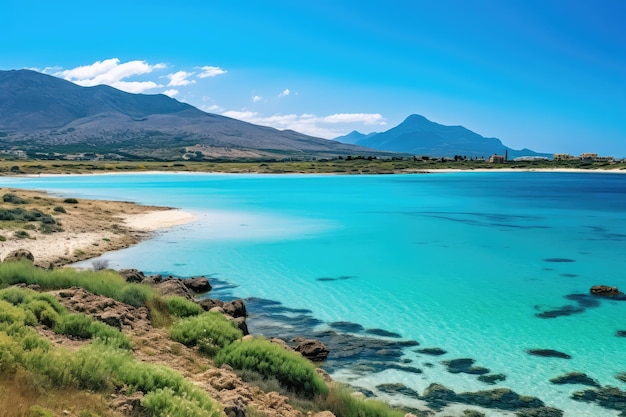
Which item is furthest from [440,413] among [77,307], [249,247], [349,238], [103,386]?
[349,238]

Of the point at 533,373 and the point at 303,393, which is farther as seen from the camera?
the point at 533,373

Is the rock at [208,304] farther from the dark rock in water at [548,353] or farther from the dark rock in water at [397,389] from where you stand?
the dark rock in water at [548,353]

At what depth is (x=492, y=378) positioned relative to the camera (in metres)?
13.2

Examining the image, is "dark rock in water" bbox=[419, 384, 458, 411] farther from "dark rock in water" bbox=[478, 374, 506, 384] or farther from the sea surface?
"dark rock in water" bbox=[478, 374, 506, 384]

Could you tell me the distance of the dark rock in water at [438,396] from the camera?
1161 centimetres

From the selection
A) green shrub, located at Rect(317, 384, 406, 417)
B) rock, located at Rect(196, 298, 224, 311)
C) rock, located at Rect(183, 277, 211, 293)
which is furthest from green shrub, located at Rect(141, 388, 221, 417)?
rock, located at Rect(183, 277, 211, 293)

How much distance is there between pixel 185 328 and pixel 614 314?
15641mm

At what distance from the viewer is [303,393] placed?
10.5m

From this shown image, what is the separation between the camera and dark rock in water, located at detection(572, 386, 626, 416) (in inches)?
458

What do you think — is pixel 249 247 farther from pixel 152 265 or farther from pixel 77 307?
pixel 77 307

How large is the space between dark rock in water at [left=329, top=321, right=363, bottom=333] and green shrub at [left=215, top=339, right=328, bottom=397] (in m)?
5.85

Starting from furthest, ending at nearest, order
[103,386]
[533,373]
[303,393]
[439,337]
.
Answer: [439,337] → [533,373] → [303,393] → [103,386]

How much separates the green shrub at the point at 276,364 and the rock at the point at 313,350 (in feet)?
8.77

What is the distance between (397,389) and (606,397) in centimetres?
477
